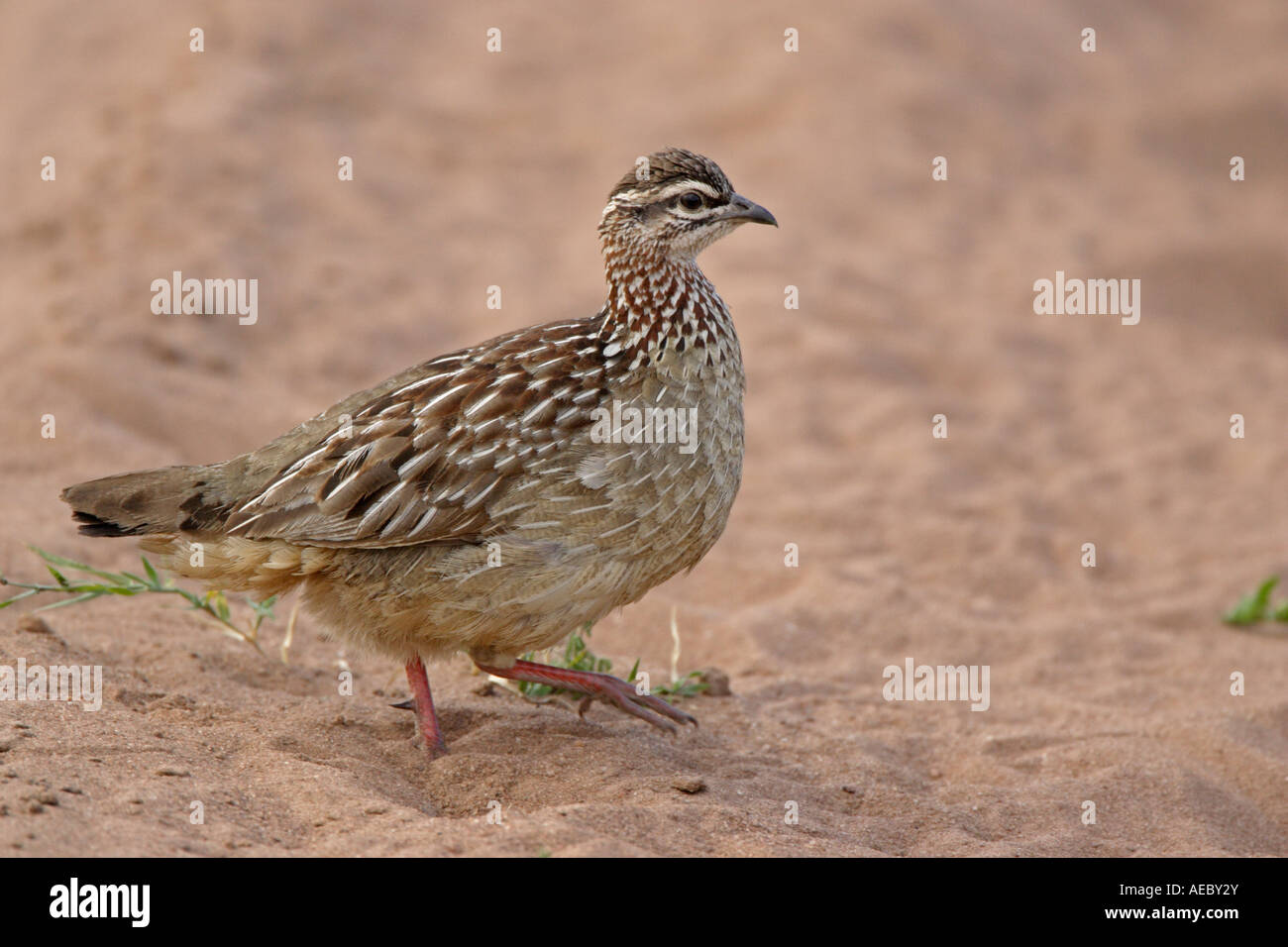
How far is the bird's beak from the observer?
20.0 ft

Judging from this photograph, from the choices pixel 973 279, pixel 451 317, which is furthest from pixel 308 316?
pixel 973 279

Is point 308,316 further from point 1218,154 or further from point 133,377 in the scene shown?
point 1218,154

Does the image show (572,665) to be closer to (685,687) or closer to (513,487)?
(685,687)

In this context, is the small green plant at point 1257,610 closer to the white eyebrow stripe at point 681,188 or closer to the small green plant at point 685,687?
the small green plant at point 685,687

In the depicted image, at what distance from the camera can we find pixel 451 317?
1177cm

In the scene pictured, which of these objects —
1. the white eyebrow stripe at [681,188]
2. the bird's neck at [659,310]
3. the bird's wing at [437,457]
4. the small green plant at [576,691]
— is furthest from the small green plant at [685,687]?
the white eyebrow stripe at [681,188]

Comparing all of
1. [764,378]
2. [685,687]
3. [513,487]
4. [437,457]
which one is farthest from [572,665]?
[764,378]

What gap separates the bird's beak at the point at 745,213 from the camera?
20.0 ft

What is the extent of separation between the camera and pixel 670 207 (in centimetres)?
600

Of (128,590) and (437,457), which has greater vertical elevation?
(437,457)

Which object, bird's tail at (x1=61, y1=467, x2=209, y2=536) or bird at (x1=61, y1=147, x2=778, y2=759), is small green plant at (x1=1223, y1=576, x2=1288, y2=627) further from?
bird's tail at (x1=61, y1=467, x2=209, y2=536)

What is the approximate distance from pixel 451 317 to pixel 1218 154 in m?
8.53

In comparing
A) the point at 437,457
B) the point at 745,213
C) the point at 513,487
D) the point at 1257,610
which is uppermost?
the point at 745,213

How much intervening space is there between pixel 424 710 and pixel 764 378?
6.14 metres
